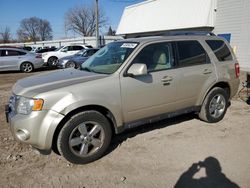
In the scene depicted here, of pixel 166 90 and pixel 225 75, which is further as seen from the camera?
pixel 225 75

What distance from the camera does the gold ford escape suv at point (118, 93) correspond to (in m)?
3.25

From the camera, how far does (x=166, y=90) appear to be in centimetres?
420

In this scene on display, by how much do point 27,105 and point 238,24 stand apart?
14.2 m

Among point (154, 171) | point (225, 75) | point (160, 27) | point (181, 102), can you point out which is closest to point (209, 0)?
point (160, 27)

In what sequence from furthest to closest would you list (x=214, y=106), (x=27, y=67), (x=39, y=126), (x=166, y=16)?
(x=166, y=16), (x=27, y=67), (x=214, y=106), (x=39, y=126)

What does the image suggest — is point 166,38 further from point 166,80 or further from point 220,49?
point 220,49

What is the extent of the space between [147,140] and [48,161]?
174 cm

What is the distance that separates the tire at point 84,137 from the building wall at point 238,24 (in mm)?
12760

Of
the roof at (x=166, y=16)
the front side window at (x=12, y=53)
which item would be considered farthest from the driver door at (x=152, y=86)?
the roof at (x=166, y=16)

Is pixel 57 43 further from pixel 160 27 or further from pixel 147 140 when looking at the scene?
pixel 147 140

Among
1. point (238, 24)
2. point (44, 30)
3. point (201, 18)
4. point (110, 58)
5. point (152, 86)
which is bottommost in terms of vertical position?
point (152, 86)

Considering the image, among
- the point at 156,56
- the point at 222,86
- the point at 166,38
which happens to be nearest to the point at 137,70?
the point at 156,56

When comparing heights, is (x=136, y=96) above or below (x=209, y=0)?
below

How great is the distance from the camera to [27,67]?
1495 centimetres
